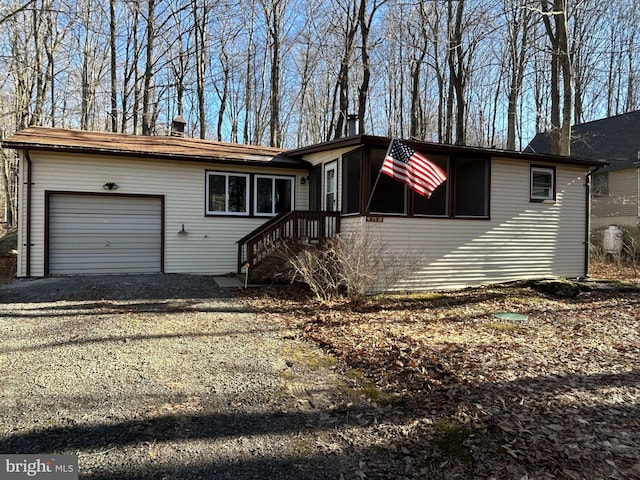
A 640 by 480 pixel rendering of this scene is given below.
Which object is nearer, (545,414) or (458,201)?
(545,414)

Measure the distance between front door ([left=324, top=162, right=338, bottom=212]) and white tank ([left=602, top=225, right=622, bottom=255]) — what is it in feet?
42.0

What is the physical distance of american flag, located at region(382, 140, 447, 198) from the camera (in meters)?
8.31

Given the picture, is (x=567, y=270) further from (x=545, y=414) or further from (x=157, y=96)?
(x=157, y=96)

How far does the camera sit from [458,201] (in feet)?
35.1

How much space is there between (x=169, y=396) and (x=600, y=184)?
2302 cm

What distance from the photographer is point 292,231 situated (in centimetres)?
938

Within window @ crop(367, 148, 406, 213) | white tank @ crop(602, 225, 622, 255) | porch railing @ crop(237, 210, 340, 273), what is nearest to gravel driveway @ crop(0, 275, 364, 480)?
porch railing @ crop(237, 210, 340, 273)

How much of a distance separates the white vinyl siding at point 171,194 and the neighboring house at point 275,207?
0.09 feet

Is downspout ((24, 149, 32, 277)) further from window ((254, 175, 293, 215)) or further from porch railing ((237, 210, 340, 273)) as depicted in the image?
window ((254, 175, 293, 215))

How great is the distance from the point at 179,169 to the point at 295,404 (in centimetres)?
896

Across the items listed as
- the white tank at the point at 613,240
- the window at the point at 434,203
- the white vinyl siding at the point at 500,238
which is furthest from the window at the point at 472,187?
the white tank at the point at 613,240

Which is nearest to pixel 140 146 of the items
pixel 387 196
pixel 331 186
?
pixel 331 186

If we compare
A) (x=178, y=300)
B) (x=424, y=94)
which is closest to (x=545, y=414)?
(x=178, y=300)

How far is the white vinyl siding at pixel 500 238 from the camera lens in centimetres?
945
